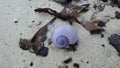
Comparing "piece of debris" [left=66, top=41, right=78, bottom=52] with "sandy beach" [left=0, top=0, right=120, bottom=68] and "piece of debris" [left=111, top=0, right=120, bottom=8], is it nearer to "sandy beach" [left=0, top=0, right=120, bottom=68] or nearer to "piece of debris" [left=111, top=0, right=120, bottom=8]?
"sandy beach" [left=0, top=0, right=120, bottom=68]

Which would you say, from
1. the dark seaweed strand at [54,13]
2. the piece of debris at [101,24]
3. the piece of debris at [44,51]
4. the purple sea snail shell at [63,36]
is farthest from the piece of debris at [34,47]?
the piece of debris at [101,24]

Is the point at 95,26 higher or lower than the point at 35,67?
higher

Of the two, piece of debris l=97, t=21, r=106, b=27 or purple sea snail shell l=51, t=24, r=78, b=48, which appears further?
piece of debris l=97, t=21, r=106, b=27

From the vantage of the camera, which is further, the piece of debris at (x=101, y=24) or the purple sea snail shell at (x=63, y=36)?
the piece of debris at (x=101, y=24)

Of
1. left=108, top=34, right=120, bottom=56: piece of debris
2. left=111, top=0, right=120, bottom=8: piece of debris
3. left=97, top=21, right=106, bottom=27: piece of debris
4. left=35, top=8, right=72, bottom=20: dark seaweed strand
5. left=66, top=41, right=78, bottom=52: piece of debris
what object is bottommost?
left=66, top=41, right=78, bottom=52: piece of debris

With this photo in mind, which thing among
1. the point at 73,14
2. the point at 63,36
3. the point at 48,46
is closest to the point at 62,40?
the point at 63,36

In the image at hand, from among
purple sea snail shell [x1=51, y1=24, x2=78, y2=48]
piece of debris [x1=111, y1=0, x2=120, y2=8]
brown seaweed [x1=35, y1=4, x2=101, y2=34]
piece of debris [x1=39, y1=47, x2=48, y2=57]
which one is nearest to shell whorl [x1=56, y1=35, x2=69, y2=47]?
purple sea snail shell [x1=51, y1=24, x2=78, y2=48]

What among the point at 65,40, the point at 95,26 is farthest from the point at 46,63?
the point at 95,26

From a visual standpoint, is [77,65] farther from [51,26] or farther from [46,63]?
[51,26]

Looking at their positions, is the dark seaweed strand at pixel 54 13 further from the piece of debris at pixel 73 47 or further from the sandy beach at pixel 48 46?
the piece of debris at pixel 73 47
